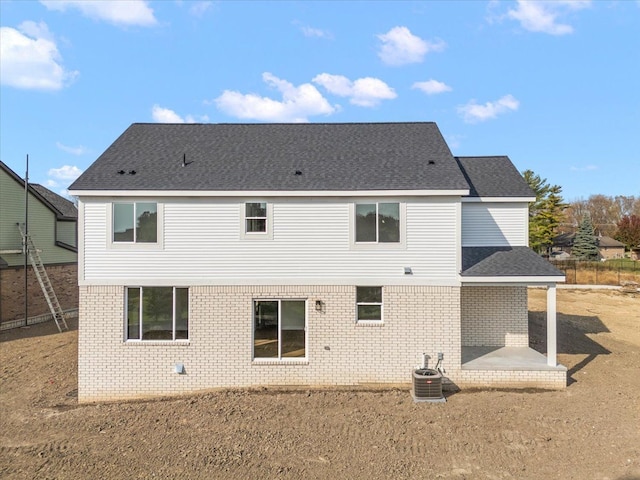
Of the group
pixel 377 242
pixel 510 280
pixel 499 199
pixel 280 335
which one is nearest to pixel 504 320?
pixel 510 280

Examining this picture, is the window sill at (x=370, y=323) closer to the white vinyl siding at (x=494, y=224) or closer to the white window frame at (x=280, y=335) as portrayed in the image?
the white window frame at (x=280, y=335)

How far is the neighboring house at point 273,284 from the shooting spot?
10602mm

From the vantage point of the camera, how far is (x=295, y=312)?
1085 cm

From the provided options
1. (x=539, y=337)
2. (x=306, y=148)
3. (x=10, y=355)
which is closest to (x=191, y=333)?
(x=306, y=148)

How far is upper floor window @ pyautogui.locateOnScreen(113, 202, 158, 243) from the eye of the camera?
10.7m

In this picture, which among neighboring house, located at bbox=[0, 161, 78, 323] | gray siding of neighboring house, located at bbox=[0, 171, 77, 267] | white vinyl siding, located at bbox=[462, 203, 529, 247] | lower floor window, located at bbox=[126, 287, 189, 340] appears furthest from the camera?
gray siding of neighboring house, located at bbox=[0, 171, 77, 267]

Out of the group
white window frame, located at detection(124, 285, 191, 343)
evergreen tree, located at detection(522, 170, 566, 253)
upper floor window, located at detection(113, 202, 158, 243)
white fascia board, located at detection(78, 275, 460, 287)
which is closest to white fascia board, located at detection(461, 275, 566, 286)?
white fascia board, located at detection(78, 275, 460, 287)

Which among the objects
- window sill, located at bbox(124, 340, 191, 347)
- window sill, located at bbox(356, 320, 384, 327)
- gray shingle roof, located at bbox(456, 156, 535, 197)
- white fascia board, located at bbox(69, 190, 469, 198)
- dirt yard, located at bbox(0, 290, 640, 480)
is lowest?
dirt yard, located at bbox(0, 290, 640, 480)

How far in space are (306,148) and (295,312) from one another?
5.66 meters

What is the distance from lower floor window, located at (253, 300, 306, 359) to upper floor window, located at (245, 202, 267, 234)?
211cm

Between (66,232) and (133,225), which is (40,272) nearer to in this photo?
(66,232)

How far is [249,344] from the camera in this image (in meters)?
10.7

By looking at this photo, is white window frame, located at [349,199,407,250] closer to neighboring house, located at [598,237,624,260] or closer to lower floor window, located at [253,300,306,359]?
lower floor window, located at [253,300,306,359]

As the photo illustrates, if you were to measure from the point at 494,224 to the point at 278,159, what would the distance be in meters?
7.68
